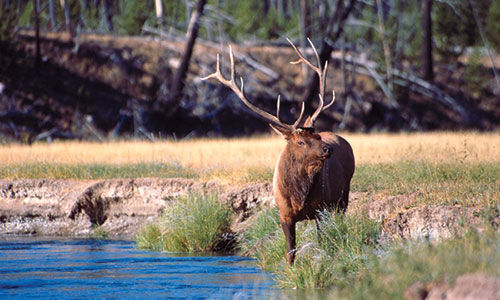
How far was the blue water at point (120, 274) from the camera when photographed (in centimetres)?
784

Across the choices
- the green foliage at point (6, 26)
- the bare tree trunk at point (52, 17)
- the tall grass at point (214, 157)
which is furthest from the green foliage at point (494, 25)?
the green foliage at point (6, 26)

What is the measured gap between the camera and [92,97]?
92.7ft

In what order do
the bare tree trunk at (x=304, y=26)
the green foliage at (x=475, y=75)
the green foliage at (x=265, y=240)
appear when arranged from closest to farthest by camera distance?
1. the green foliage at (x=265, y=240)
2. the bare tree trunk at (x=304, y=26)
3. the green foliage at (x=475, y=75)

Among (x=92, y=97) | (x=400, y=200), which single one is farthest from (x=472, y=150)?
(x=92, y=97)

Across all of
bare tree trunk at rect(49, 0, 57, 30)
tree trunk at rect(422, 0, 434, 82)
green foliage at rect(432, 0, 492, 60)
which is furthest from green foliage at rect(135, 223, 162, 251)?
bare tree trunk at rect(49, 0, 57, 30)

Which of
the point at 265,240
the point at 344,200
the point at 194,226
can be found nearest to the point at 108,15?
the point at 194,226

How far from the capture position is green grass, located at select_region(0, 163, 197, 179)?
13.7m

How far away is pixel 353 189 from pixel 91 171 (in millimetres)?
5547

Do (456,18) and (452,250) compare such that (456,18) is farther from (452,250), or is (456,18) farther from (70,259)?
(452,250)

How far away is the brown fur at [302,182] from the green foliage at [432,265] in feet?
7.00

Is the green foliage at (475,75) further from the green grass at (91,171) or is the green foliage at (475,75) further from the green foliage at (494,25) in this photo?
the green grass at (91,171)

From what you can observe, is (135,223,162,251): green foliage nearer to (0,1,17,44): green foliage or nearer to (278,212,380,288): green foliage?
(278,212,380,288): green foliage

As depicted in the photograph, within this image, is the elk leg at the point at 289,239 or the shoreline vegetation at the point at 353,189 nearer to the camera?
the shoreline vegetation at the point at 353,189

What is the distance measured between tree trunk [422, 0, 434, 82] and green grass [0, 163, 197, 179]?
16.0m
